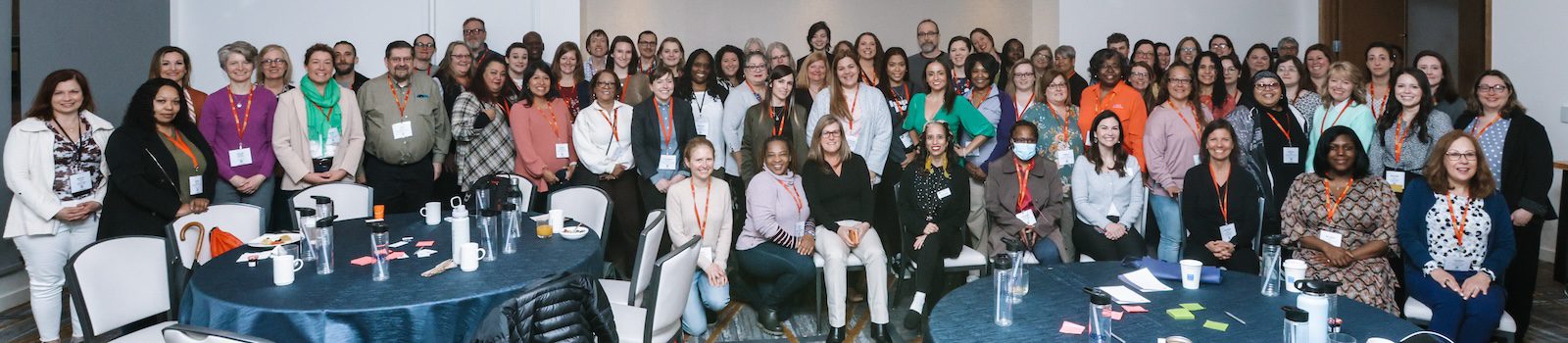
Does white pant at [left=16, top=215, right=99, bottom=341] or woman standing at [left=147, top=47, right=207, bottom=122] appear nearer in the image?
white pant at [left=16, top=215, right=99, bottom=341]

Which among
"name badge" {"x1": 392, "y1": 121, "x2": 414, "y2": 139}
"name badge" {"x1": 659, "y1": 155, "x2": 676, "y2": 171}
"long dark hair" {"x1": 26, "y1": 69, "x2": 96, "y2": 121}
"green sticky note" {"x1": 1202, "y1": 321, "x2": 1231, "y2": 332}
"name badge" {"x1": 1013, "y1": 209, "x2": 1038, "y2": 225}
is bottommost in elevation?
"green sticky note" {"x1": 1202, "y1": 321, "x2": 1231, "y2": 332}

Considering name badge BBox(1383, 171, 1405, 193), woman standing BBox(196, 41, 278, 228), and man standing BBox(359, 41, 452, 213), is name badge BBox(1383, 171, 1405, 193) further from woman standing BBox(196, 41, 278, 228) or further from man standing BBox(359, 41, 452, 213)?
woman standing BBox(196, 41, 278, 228)

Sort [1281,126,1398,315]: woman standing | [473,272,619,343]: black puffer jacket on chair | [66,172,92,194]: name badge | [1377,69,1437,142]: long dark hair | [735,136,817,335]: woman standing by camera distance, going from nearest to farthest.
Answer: [473,272,619,343]: black puffer jacket on chair, [1281,126,1398,315]: woman standing, [66,172,92,194]: name badge, [735,136,817,335]: woman standing, [1377,69,1437,142]: long dark hair

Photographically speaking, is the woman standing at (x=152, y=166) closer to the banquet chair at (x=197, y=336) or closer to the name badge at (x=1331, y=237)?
the banquet chair at (x=197, y=336)

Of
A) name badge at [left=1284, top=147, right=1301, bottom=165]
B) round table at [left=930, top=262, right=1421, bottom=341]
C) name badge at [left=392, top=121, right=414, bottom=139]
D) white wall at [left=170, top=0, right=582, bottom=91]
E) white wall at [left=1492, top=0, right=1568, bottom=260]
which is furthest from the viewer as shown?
white wall at [left=170, top=0, right=582, bottom=91]

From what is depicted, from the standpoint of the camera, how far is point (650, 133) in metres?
5.27

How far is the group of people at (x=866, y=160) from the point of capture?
408 centimetres

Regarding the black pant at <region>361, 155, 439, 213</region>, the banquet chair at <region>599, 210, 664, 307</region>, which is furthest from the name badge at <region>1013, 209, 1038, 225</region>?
the black pant at <region>361, 155, 439, 213</region>

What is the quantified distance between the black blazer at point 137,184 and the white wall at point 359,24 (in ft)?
9.41

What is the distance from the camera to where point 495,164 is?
549 centimetres

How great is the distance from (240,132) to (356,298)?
2741mm

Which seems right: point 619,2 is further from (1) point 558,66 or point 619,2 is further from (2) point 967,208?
(2) point 967,208

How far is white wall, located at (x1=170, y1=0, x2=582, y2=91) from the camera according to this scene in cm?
698

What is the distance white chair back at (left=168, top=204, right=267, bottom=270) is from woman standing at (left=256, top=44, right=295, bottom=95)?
124cm
